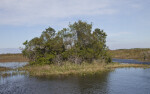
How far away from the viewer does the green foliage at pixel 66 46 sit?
38.2 m

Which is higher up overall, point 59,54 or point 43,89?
point 59,54

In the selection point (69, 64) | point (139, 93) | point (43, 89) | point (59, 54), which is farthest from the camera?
point (59, 54)

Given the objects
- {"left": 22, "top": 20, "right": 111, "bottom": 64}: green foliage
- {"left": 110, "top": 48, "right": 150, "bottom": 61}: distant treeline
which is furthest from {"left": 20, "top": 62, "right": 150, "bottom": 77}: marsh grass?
{"left": 110, "top": 48, "right": 150, "bottom": 61}: distant treeline

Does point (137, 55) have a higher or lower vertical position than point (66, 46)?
lower

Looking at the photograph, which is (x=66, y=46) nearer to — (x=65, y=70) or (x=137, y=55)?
(x=65, y=70)

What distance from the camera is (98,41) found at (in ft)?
142

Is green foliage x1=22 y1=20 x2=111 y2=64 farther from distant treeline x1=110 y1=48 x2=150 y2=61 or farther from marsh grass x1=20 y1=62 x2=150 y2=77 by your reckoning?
distant treeline x1=110 y1=48 x2=150 y2=61

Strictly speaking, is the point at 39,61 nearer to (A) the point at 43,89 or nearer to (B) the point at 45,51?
(B) the point at 45,51

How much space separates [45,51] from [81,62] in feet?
28.1

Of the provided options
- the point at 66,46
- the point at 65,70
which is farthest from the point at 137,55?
the point at 65,70

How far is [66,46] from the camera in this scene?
39750mm

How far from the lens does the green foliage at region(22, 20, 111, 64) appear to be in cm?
3819

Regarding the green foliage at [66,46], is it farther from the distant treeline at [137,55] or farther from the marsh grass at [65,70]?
the distant treeline at [137,55]

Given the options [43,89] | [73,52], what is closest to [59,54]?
[73,52]
